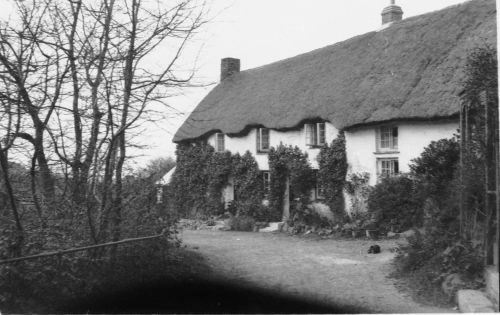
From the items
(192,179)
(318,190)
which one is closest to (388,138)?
(318,190)

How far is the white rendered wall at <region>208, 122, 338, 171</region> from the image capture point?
16811mm

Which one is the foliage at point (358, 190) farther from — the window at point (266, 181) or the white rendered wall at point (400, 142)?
the window at point (266, 181)

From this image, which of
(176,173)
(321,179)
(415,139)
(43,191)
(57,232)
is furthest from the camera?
(176,173)

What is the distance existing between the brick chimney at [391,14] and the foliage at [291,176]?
722 centimetres

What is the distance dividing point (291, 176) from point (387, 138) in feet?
13.1

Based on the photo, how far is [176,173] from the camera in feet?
78.3

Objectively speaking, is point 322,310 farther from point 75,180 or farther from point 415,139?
point 415,139

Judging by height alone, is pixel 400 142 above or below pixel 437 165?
above

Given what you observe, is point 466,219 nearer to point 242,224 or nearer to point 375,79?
point 375,79

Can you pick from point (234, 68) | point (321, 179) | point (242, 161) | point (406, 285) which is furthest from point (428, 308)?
Answer: point (234, 68)

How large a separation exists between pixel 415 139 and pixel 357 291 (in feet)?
23.9

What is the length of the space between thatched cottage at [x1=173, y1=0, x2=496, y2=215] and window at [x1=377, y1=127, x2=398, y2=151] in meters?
0.03

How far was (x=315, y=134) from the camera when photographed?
17.4 m

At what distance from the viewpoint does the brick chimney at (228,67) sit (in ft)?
89.7
